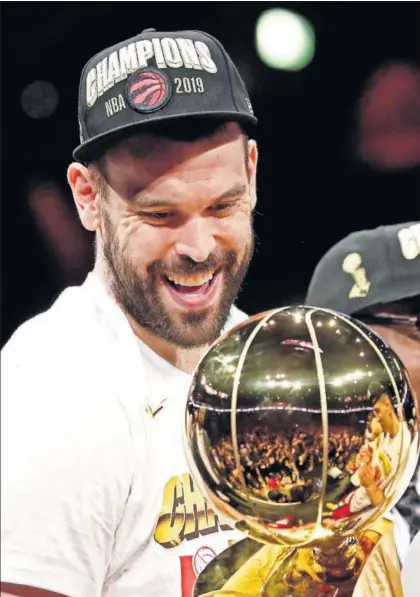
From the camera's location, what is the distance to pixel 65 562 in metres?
1.24

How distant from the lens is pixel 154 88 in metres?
1.35

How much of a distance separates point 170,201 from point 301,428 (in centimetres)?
49

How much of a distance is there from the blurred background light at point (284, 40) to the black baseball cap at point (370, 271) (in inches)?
44.7

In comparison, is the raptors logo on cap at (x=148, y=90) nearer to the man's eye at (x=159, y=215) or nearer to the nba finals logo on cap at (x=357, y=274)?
the man's eye at (x=159, y=215)

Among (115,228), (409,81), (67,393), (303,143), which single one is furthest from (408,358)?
(409,81)

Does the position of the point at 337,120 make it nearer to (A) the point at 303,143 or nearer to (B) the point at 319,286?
(A) the point at 303,143

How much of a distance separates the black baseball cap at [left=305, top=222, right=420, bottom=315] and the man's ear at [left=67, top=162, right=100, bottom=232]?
0.59 m

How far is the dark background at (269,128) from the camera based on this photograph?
2686 millimetres

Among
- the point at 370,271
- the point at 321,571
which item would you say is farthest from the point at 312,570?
the point at 370,271

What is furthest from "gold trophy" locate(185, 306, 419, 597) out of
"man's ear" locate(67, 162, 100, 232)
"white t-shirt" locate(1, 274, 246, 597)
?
"man's ear" locate(67, 162, 100, 232)

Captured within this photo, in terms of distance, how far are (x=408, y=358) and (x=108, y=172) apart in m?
0.70

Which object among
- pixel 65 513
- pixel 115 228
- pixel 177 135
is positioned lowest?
pixel 65 513

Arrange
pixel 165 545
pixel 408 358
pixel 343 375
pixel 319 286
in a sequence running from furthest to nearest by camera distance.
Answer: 1. pixel 319 286
2. pixel 408 358
3. pixel 165 545
4. pixel 343 375

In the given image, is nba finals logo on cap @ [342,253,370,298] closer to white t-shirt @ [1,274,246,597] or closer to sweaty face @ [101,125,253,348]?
sweaty face @ [101,125,253,348]
